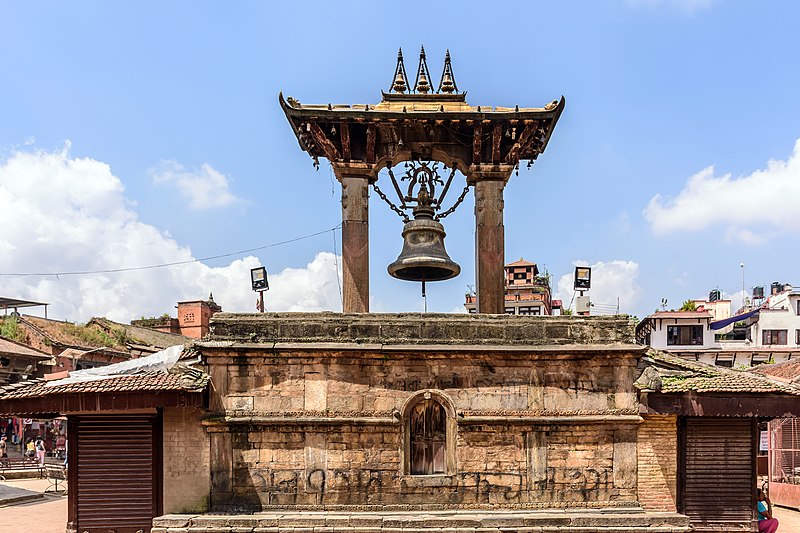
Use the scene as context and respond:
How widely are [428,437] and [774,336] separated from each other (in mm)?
45353

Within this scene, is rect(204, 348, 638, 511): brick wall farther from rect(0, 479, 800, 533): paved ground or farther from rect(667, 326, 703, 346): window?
rect(667, 326, 703, 346): window

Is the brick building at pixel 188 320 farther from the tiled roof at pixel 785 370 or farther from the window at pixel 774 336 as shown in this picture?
the window at pixel 774 336

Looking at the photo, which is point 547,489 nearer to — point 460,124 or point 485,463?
point 485,463

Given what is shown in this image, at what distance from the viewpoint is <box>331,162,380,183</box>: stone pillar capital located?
535 inches

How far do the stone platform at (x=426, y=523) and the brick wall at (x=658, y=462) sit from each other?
38.0 inches

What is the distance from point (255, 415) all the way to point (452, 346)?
13.4ft

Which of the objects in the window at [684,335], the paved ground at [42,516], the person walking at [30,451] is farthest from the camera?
the window at [684,335]

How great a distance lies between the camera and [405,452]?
12477 millimetres

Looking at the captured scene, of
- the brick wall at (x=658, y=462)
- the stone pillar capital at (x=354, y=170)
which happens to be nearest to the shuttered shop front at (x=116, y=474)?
the stone pillar capital at (x=354, y=170)

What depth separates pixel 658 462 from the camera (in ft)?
42.1

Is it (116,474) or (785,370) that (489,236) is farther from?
(785,370)

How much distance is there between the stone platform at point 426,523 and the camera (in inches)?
452

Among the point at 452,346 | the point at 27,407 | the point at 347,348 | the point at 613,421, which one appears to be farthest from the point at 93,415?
the point at 613,421

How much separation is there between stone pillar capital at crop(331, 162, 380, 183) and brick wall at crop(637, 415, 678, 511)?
7631 mm
